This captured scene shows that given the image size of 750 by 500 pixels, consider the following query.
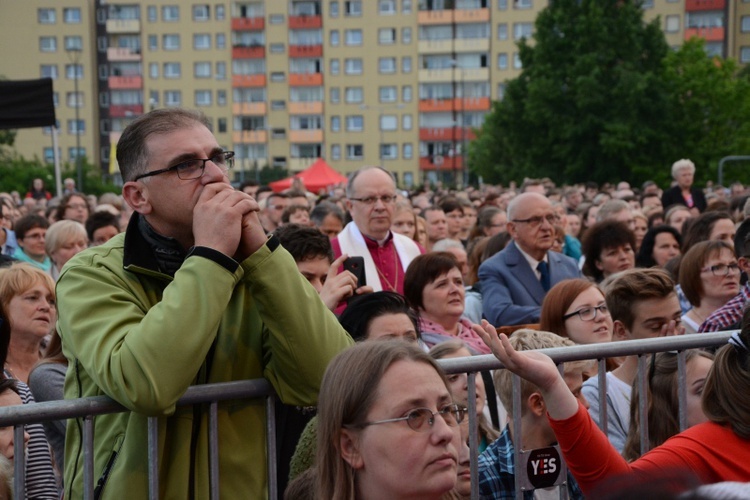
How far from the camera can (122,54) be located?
9906cm

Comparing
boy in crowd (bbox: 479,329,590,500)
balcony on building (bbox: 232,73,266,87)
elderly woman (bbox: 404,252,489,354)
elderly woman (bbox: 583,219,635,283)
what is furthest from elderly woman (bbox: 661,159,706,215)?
→ balcony on building (bbox: 232,73,266,87)

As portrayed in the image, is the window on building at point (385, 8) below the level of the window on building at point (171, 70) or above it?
above

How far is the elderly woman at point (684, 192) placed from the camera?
50.2 ft

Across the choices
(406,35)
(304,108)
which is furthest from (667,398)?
(304,108)

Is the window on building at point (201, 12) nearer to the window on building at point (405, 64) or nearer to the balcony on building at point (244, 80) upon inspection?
the balcony on building at point (244, 80)

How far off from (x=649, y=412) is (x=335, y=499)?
5.42 feet

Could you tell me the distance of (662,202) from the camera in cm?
1578

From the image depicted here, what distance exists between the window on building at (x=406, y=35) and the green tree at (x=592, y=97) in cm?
4343

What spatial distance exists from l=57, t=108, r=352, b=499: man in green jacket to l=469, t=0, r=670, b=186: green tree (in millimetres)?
50090

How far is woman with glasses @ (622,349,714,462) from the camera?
3.88 metres

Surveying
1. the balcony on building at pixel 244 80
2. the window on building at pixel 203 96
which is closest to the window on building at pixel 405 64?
the balcony on building at pixel 244 80

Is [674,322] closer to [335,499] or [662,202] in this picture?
[335,499]

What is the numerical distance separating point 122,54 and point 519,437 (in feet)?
328

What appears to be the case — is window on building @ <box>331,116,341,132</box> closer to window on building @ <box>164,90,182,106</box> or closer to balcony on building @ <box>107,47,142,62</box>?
window on building @ <box>164,90,182,106</box>
